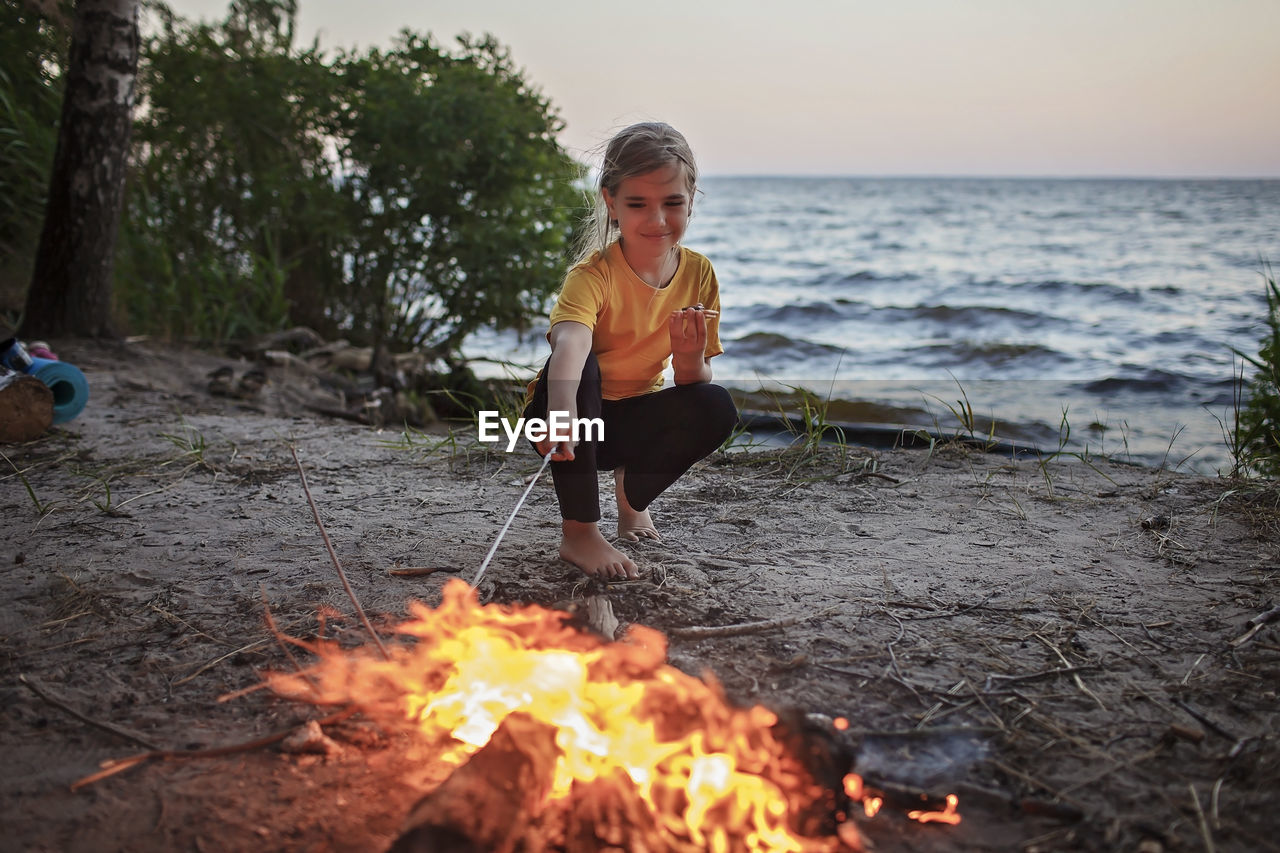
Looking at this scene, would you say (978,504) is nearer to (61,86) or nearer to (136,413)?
(136,413)

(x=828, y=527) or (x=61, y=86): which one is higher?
(x=61, y=86)

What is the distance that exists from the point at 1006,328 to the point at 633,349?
27.7ft

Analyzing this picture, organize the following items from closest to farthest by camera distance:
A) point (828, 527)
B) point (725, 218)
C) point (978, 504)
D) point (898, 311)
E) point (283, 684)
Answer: point (283, 684)
point (828, 527)
point (978, 504)
point (898, 311)
point (725, 218)

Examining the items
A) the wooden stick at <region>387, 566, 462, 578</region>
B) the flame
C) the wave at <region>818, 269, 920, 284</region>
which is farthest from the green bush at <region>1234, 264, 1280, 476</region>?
the wave at <region>818, 269, 920, 284</region>

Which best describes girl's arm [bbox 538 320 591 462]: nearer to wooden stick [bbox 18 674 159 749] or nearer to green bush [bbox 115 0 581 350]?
wooden stick [bbox 18 674 159 749]

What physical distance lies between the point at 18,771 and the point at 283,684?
48 centimetres

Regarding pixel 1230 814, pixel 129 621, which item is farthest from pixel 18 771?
pixel 1230 814

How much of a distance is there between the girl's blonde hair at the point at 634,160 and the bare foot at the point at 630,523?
2.57 ft

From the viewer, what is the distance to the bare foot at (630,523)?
2.88 m

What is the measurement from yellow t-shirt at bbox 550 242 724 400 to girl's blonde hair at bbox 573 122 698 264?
85 mm

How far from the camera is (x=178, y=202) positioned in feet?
22.5

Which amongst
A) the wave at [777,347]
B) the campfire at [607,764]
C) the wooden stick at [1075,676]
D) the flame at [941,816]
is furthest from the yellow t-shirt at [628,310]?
the wave at [777,347]

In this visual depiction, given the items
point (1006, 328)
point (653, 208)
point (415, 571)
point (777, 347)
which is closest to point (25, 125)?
point (415, 571)

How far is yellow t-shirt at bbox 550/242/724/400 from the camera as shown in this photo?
2553mm
